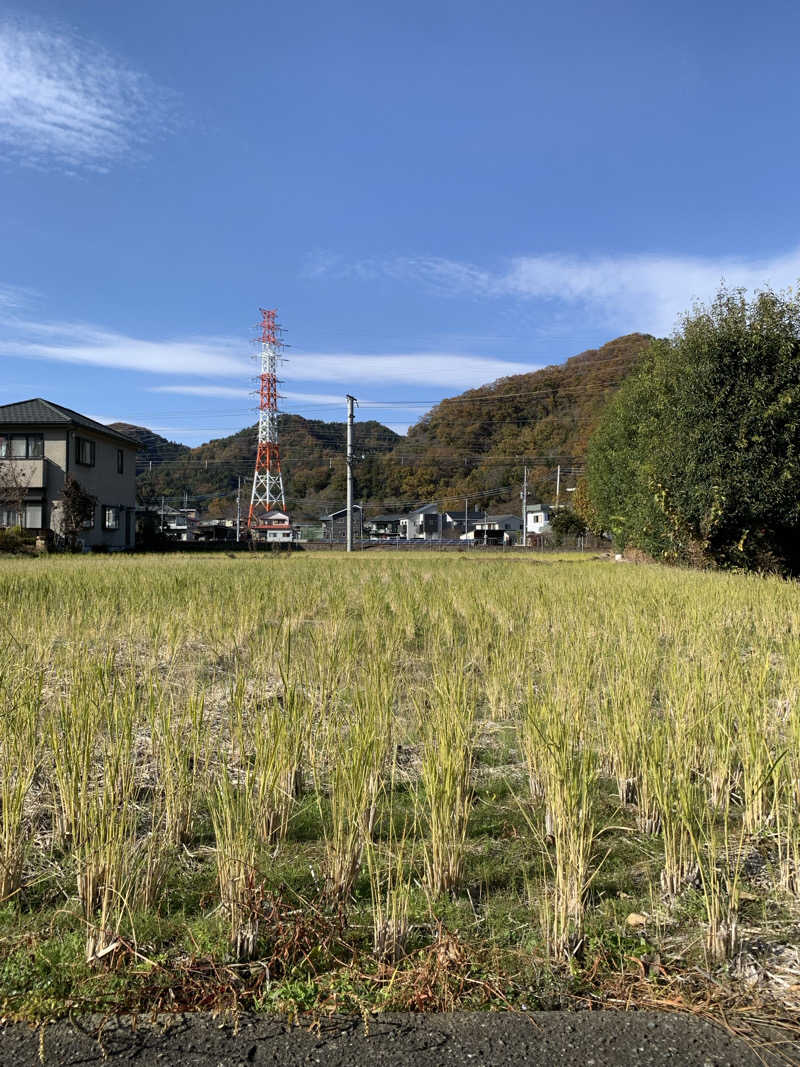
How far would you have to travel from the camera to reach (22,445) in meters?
→ 25.3

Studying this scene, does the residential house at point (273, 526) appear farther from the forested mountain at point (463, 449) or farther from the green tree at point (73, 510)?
the green tree at point (73, 510)

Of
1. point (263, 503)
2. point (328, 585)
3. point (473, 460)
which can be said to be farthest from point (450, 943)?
point (473, 460)

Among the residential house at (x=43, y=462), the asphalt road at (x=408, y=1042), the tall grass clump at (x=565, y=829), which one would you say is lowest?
the asphalt road at (x=408, y=1042)

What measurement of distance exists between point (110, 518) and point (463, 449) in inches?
1703

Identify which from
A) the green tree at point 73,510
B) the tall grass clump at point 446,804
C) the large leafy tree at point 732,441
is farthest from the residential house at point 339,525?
the tall grass clump at point 446,804

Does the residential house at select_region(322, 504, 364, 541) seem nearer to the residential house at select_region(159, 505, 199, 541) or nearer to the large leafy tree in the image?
the residential house at select_region(159, 505, 199, 541)

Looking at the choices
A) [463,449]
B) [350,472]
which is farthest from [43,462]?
[463,449]

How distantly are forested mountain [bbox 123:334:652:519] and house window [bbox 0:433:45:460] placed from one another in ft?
128

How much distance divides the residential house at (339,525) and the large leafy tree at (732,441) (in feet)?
140

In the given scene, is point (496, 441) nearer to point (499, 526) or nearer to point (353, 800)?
point (499, 526)

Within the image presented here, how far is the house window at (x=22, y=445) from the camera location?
993 inches

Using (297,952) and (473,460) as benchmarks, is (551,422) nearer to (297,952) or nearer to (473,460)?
(473,460)

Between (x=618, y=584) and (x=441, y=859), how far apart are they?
827 centimetres

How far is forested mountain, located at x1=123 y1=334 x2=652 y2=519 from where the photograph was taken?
64688 mm
